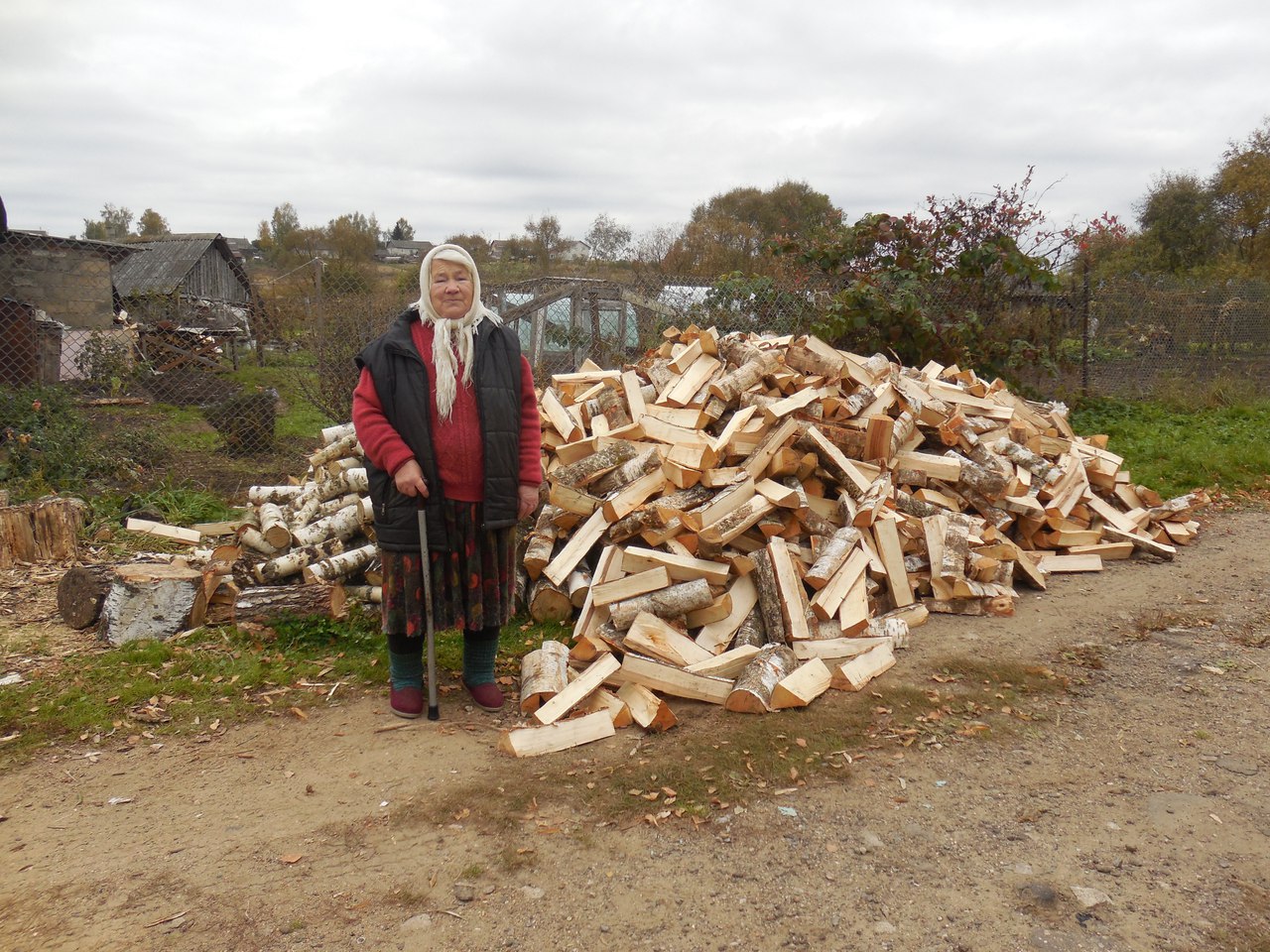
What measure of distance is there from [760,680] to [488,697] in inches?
48.5

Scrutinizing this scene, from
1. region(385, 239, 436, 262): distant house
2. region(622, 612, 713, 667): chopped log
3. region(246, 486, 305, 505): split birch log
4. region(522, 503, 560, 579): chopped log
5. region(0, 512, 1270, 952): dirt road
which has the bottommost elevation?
region(0, 512, 1270, 952): dirt road

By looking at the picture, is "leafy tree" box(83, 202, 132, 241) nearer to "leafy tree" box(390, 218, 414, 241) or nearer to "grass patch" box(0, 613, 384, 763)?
"leafy tree" box(390, 218, 414, 241)

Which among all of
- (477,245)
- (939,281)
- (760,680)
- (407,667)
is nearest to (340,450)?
(407,667)

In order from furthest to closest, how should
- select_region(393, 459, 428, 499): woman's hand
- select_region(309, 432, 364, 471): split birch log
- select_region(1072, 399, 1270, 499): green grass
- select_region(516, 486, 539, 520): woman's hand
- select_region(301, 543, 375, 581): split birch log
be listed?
select_region(1072, 399, 1270, 499): green grass < select_region(309, 432, 364, 471): split birch log < select_region(301, 543, 375, 581): split birch log < select_region(516, 486, 539, 520): woman's hand < select_region(393, 459, 428, 499): woman's hand

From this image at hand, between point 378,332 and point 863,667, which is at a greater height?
point 378,332

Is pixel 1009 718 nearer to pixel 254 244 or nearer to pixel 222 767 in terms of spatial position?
pixel 222 767

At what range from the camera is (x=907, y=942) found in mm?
2498

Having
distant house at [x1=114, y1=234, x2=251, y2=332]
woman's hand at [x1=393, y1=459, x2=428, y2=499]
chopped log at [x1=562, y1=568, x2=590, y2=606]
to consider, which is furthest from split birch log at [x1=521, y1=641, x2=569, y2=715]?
distant house at [x1=114, y1=234, x2=251, y2=332]

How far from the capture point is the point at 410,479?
11.7 ft

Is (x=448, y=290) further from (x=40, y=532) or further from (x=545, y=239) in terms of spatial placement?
(x=545, y=239)

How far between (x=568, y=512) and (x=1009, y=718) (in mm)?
2536

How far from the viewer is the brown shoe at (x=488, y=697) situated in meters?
4.04

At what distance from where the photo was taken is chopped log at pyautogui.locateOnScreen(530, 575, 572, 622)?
4969 millimetres

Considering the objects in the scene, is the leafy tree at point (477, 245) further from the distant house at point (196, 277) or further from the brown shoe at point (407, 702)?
the brown shoe at point (407, 702)
